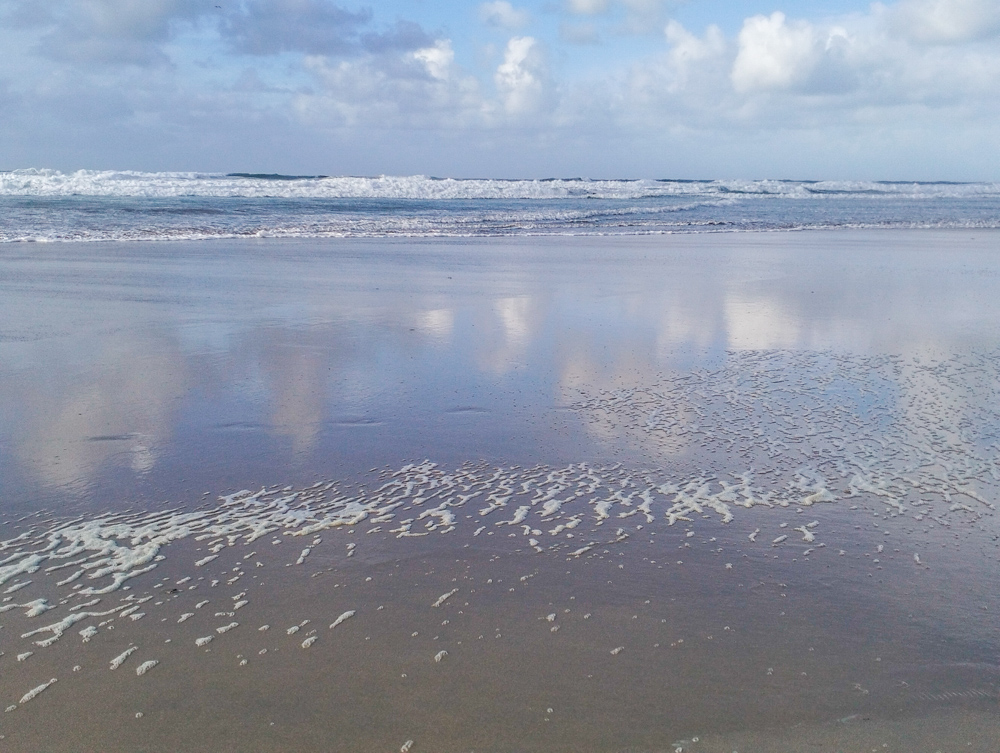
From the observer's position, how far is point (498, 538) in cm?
391

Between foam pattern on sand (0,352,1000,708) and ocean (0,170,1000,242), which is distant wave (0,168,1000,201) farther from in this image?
foam pattern on sand (0,352,1000,708)

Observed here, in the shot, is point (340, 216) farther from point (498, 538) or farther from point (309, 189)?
point (498, 538)

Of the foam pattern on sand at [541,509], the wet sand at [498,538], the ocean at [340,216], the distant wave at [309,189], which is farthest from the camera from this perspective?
the distant wave at [309,189]

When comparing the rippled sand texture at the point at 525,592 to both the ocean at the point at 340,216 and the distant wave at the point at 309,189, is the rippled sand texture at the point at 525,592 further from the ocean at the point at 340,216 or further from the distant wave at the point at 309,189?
the distant wave at the point at 309,189

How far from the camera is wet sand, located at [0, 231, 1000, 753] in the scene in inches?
105

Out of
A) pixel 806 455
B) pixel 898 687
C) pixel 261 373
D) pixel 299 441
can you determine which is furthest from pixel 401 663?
pixel 261 373

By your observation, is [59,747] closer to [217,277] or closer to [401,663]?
[401,663]

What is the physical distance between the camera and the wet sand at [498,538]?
267 cm

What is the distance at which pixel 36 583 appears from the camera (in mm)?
3463

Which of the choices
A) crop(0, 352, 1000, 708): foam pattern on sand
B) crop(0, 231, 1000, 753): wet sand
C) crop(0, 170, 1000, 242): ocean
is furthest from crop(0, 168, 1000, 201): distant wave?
crop(0, 352, 1000, 708): foam pattern on sand

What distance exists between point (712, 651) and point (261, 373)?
4.89 metres

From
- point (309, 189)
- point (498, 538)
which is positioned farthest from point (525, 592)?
point (309, 189)

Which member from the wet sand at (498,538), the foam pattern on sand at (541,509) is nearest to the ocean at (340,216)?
the wet sand at (498,538)

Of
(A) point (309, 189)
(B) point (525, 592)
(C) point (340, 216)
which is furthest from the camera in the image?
(A) point (309, 189)
